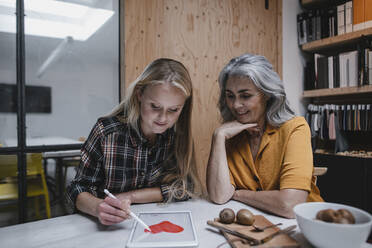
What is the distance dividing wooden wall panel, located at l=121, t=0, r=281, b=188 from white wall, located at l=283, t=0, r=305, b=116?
12cm

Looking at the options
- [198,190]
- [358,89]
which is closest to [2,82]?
[198,190]

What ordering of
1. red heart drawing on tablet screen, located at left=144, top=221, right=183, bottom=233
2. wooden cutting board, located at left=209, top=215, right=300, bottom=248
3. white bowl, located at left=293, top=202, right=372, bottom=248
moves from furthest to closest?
1. red heart drawing on tablet screen, located at left=144, top=221, right=183, bottom=233
2. wooden cutting board, located at left=209, top=215, right=300, bottom=248
3. white bowl, located at left=293, top=202, right=372, bottom=248

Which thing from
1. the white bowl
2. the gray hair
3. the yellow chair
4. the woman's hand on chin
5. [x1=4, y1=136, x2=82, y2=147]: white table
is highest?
the gray hair

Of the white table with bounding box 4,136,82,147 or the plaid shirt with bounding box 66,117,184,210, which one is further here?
the white table with bounding box 4,136,82,147

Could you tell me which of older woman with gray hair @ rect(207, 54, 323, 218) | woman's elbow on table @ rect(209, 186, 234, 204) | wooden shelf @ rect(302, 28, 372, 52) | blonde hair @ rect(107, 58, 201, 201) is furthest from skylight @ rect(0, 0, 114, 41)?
wooden shelf @ rect(302, 28, 372, 52)

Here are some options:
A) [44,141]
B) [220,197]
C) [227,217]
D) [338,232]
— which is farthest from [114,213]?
[44,141]

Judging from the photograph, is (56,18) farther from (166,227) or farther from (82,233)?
(166,227)

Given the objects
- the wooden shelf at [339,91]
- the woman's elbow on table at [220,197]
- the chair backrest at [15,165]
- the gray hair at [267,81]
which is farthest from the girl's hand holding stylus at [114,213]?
the wooden shelf at [339,91]

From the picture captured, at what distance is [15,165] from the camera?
1690mm

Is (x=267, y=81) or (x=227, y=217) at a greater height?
(x=267, y=81)

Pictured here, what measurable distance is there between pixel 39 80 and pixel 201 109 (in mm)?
1274

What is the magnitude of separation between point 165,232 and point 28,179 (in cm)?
138

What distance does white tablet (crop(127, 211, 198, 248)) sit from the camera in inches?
27.2

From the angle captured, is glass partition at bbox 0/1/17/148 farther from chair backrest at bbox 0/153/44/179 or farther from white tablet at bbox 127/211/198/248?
white tablet at bbox 127/211/198/248
